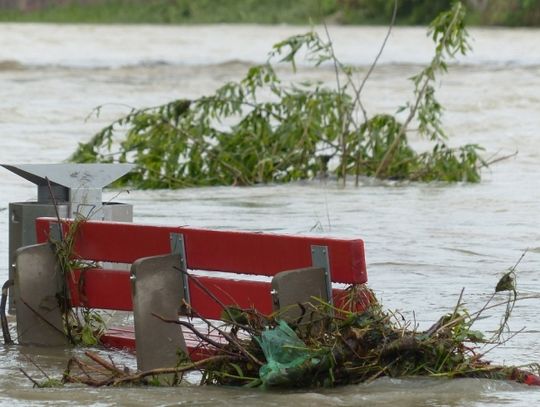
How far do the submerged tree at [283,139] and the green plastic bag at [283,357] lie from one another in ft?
27.4

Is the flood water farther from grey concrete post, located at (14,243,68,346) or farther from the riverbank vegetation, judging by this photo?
the riverbank vegetation

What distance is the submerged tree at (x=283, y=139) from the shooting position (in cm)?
1435

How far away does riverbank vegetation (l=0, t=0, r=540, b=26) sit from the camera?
59231 millimetres

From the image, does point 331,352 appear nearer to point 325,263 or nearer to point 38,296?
point 325,263

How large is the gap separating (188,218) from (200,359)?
20.4ft

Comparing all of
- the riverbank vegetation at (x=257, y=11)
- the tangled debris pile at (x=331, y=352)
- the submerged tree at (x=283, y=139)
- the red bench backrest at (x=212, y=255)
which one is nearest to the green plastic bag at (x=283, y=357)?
the tangled debris pile at (x=331, y=352)

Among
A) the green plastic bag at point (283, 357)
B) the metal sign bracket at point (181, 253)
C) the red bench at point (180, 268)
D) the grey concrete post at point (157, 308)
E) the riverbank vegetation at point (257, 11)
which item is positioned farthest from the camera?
the riverbank vegetation at point (257, 11)

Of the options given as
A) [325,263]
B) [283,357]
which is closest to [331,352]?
[283,357]

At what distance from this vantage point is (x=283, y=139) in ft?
47.5

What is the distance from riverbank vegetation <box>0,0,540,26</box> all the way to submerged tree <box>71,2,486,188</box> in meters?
43.5

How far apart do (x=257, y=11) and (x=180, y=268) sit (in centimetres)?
6177

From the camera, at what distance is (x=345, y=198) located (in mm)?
14055

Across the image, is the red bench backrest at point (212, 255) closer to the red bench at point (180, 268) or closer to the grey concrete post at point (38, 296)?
the red bench at point (180, 268)

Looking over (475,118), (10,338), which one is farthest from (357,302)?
(475,118)
